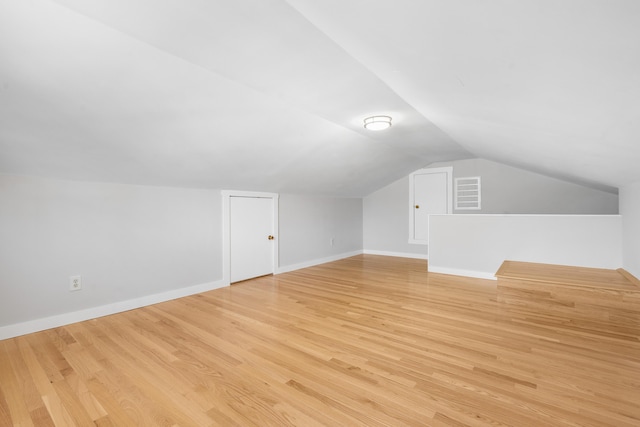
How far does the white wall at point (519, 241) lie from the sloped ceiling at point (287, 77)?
1.09 m

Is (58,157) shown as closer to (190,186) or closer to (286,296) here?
(190,186)

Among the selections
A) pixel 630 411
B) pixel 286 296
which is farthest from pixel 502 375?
pixel 286 296

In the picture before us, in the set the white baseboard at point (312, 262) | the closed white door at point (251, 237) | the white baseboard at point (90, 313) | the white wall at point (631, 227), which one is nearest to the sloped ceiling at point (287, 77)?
the white wall at point (631, 227)

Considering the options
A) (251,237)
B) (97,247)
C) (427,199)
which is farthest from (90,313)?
(427,199)

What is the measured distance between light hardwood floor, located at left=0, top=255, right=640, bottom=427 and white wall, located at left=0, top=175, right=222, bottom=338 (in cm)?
30

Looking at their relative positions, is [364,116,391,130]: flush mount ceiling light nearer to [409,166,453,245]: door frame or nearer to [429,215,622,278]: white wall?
[429,215,622,278]: white wall

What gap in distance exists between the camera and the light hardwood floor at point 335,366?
1.58m

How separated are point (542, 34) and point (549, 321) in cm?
295

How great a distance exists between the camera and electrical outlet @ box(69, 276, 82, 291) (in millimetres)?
2873

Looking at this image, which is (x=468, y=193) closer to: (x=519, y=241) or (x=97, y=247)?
(x=519, y=241)

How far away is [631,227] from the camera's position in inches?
124

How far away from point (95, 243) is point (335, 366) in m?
2.71

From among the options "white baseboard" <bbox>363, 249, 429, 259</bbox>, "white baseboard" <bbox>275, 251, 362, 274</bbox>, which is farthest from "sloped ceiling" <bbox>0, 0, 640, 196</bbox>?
"white baseboard" <bbox>363, 249, 429, 259</bbox>

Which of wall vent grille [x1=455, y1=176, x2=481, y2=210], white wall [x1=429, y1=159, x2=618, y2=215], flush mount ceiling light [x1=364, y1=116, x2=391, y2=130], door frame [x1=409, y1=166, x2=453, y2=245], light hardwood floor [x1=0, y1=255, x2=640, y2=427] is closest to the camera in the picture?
light hardwood floor [x1=0, y1=255, x2=640, y2=427]
